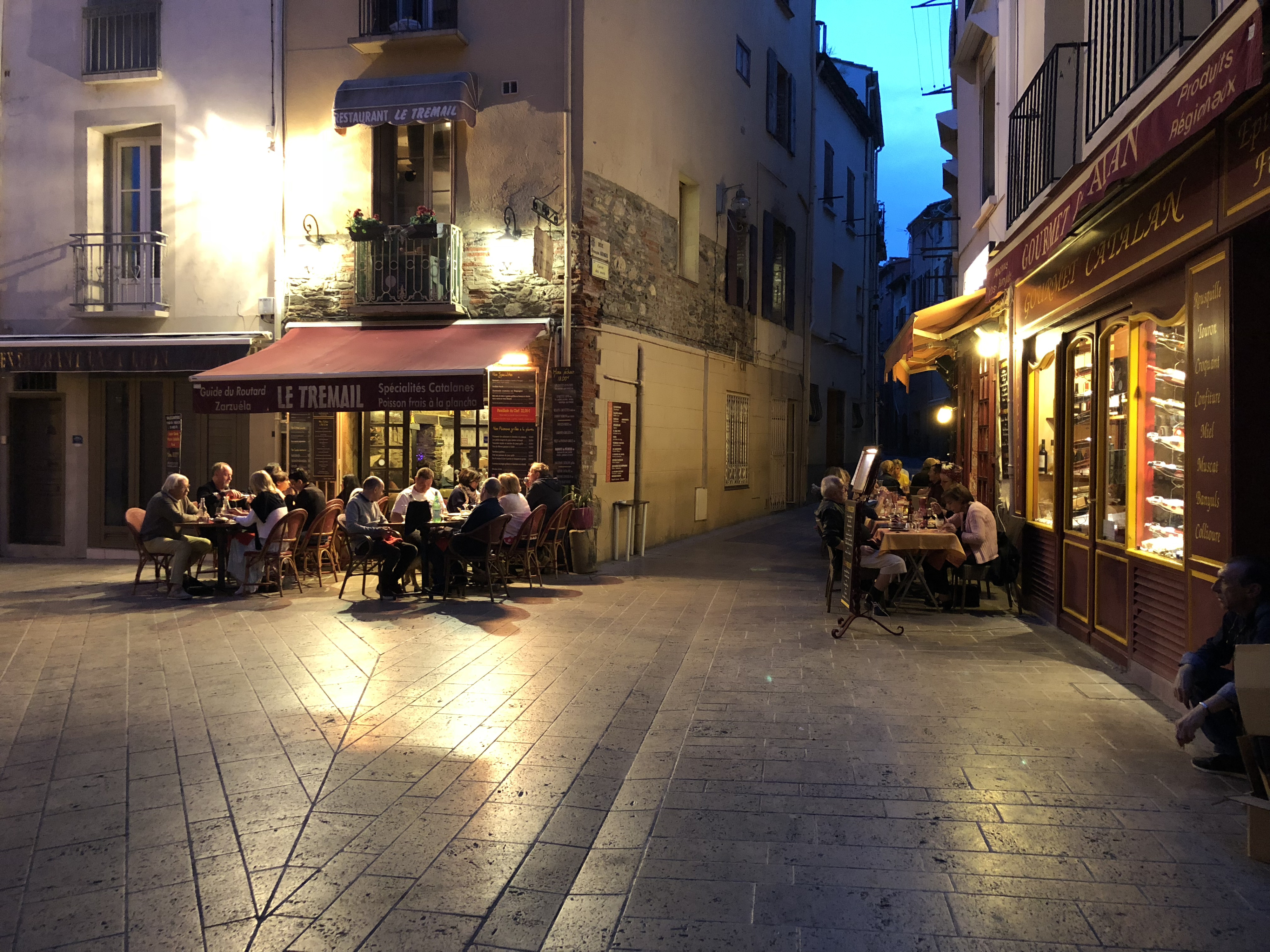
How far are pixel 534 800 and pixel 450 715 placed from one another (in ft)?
4.81

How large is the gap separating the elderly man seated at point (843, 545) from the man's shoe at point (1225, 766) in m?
3.92

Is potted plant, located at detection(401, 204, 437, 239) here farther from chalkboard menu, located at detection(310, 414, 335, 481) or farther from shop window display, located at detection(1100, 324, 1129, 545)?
shop window display, located at detection(1100, 324, 1129, 545)

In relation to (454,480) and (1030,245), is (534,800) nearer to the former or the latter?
(1030,245)

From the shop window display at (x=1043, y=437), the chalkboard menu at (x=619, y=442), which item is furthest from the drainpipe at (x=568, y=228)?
the shop window display at (x=1043, y=437)

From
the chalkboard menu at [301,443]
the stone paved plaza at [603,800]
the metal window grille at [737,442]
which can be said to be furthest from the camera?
the metal window grille at [737,442]

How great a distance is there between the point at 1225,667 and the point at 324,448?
36.7 feet

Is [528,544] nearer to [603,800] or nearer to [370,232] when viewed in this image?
[370,232]

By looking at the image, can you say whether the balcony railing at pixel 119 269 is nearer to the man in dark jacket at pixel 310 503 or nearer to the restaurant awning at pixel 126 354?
the restaurant awning at pixel 126 354

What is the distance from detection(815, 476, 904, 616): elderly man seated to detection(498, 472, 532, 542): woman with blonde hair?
10.3 ft

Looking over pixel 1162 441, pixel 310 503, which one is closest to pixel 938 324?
pixel 1162 441

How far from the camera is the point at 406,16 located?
42.3 ft

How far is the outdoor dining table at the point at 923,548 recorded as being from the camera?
8922 millimetres

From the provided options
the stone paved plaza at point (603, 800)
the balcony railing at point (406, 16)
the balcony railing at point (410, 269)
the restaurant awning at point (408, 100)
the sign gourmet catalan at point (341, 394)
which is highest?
the balcony railing at point (406, 16)

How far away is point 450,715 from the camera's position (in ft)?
18.4
